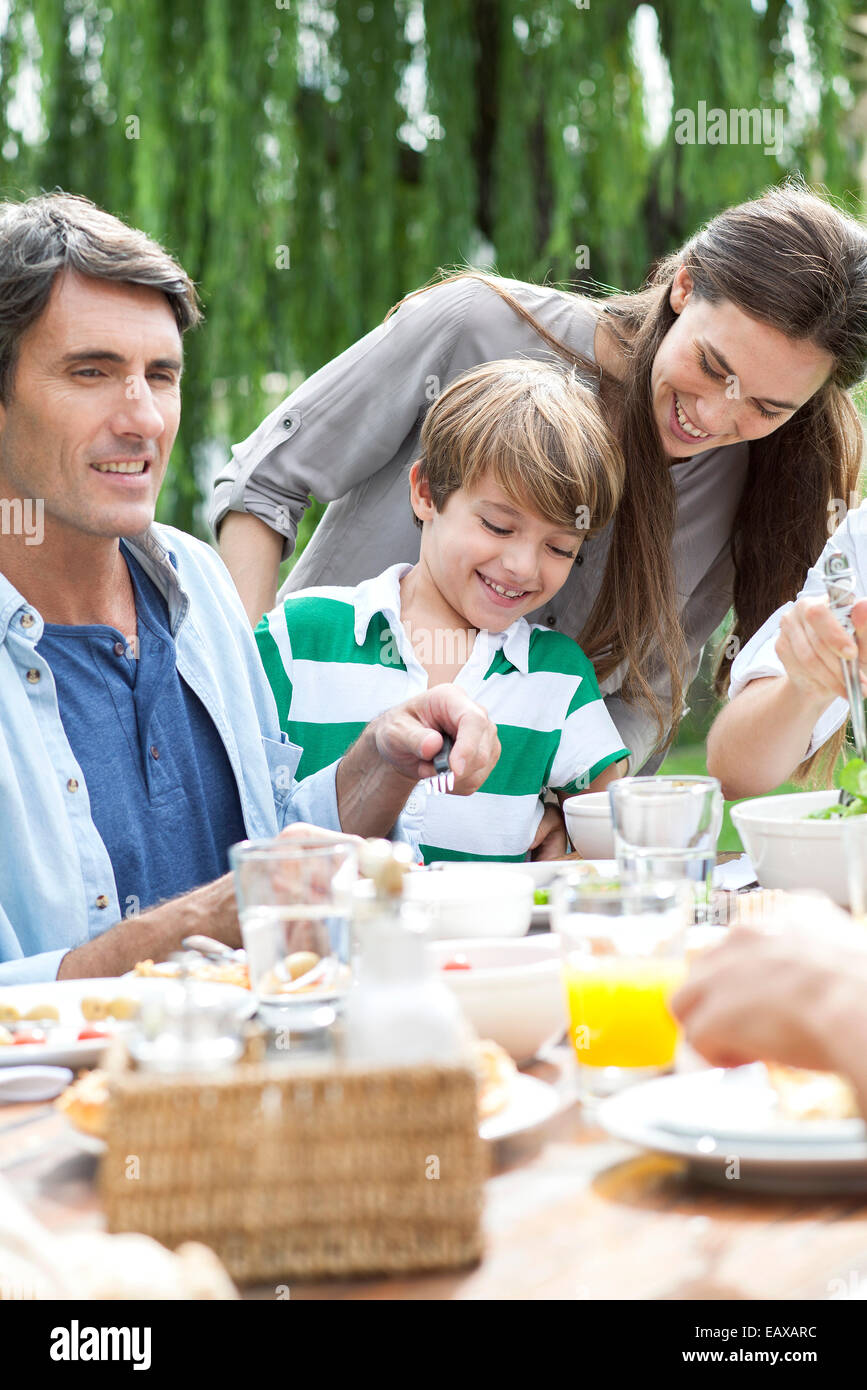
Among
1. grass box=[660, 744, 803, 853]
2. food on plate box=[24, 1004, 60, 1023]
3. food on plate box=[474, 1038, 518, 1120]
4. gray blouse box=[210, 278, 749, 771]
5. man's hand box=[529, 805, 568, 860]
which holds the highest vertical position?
gray blouse box=[210, 278, 749, 771]

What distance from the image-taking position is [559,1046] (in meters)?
1.13

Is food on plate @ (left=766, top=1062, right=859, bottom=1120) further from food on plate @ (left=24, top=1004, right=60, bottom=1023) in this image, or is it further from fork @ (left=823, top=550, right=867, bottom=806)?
fork @ (left=823, top=550, right=867, bottom=806)

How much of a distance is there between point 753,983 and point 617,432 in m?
1.69

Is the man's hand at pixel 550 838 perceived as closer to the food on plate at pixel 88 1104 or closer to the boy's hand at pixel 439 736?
the boy's hand at pixel 439 736

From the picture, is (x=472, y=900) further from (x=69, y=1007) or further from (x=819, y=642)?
(x=819, y=642)

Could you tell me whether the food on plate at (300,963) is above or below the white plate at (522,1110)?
above

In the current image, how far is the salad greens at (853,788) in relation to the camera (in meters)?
1.49

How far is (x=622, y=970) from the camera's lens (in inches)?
38.4

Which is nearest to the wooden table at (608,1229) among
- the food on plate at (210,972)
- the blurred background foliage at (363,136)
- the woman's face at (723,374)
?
the food on plate at (210,972)

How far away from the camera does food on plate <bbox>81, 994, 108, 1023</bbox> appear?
3.63 ft

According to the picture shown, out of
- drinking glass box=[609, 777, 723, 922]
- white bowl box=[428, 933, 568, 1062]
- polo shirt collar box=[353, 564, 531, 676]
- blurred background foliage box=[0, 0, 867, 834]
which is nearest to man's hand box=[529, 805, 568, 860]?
polo shirt collar box=[353, 564, 531, 676]

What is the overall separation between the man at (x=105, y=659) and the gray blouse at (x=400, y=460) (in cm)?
57

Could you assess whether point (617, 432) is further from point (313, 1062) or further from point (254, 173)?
point (254, 173)

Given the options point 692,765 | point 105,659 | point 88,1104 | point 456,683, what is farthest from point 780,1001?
point 692,765
